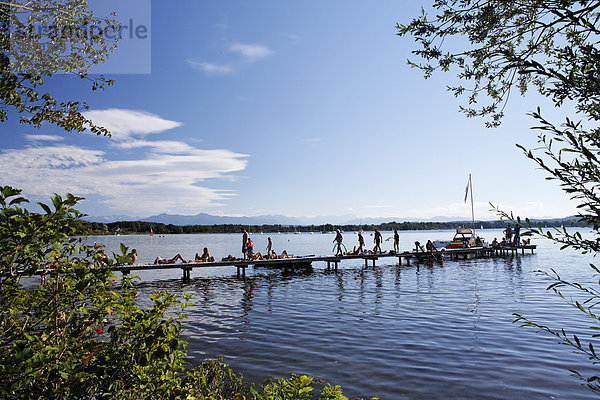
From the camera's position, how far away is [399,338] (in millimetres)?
10031

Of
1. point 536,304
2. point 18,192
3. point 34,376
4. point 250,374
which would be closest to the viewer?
point 34,376

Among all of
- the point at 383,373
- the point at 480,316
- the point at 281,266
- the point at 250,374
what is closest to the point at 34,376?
the point at 250,374

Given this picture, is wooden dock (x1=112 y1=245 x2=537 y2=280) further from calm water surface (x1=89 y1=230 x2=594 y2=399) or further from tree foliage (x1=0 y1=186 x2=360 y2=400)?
tree foliage (x1=0 y1=186 x2=360 y2=400)

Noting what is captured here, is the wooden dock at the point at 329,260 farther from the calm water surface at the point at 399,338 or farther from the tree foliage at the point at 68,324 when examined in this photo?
the tree foliage at the point at 68,324

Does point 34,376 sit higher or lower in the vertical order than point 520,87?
lower

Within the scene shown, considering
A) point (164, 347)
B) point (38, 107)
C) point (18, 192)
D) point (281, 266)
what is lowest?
point (281, 266)

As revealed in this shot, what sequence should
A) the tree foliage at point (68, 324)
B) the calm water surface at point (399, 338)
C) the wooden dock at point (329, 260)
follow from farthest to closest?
the wooden dock at point (329, 260), the calm water surface at point (399, 338), the tree foliage at point (68, 324)

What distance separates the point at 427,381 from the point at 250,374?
3.61m

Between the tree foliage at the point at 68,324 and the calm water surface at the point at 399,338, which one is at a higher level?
the tree foliage at the point at 68,324

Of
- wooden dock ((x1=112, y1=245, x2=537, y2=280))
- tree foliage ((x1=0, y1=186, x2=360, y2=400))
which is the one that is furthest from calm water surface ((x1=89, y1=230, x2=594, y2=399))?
tree foliage ((x1=0, y1=186, x2=360, y2=400))

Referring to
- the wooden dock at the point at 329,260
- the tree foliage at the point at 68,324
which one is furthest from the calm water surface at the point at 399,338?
the tree foliage at the point at 68,324

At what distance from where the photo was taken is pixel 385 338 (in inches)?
396

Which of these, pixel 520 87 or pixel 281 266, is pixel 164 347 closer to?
pixel 520 87

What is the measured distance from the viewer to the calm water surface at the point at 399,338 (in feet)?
23.6
